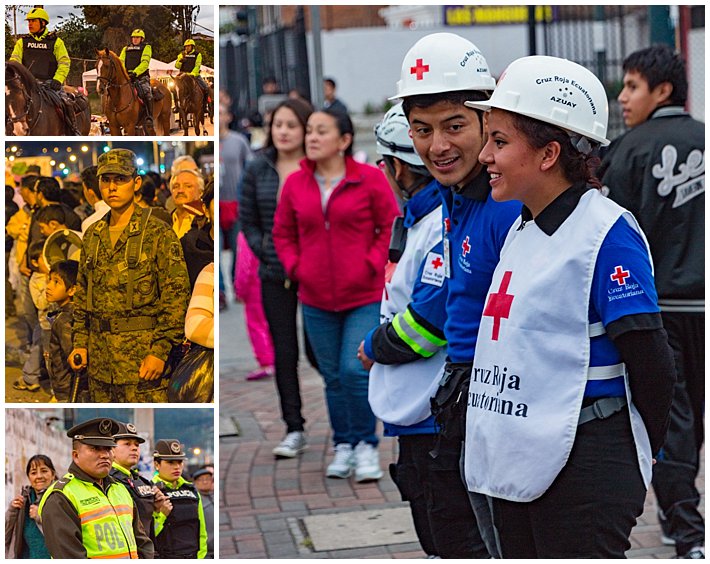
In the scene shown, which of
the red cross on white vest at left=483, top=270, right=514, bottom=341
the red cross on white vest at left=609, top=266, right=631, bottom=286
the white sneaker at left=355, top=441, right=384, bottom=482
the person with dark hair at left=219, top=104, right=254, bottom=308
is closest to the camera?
the red cross on white vest at left=609, top=266, right=631, bottom=286

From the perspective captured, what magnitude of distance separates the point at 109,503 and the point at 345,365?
2.57 metres

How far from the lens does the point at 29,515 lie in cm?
334

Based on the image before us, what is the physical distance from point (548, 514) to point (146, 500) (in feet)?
4.02

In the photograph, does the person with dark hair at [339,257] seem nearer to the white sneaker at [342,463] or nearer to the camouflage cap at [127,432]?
the white sneaker at [342,463]

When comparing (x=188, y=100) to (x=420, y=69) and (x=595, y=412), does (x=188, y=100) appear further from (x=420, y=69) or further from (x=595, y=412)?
(x=595, y=412)

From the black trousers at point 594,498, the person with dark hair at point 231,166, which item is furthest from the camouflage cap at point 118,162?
the person with dark hair at point 231,166

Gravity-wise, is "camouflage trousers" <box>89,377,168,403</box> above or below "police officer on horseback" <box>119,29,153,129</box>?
below

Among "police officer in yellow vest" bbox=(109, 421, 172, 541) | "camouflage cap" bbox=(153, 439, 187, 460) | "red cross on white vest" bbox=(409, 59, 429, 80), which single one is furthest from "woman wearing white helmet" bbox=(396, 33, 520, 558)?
"police officer in yellow vest" bbox=(109, 421, 172, 541)

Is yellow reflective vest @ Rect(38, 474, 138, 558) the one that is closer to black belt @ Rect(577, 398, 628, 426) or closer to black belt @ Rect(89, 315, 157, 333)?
black belt @ Rect(89, 315, 157, 333)

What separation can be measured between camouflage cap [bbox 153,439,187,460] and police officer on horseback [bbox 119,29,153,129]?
0.91 m

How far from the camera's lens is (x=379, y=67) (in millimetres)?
23078

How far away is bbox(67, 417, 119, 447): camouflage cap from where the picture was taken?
332 centimetres

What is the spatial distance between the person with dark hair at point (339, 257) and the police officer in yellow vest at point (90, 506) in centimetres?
251

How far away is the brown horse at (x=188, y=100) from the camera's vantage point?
329cm
